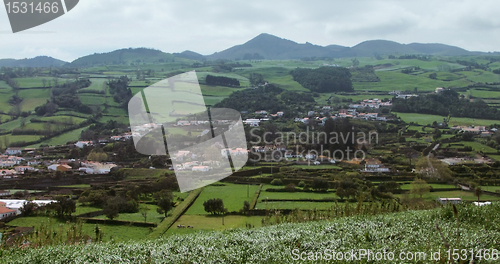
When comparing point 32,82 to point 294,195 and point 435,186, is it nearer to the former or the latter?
point 294,195

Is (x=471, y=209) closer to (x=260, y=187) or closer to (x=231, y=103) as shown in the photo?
(x=260, y=187)

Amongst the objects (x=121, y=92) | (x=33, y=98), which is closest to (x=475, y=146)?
(x=121, y=92)

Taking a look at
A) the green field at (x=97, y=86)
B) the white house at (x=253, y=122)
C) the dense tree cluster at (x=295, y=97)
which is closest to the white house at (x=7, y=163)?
the white house at (x=253, y=122)

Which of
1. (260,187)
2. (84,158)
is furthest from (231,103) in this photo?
(260,187)

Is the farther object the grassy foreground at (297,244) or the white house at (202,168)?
the white house at (202,168)

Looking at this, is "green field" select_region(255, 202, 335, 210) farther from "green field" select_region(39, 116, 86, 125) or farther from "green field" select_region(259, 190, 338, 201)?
"green field" select_region(39, 116, 86, 125)

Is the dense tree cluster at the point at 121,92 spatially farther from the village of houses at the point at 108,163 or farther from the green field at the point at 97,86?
the village of houses at the point at 108,163

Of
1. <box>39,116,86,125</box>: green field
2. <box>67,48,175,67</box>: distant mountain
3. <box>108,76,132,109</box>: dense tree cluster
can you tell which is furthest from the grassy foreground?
<box>67,48,175,67</box>: distant mountain
